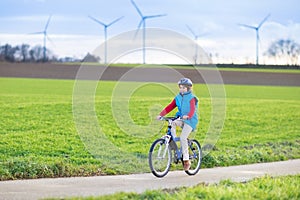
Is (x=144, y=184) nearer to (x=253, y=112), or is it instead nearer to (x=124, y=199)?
(x=124, y=199)

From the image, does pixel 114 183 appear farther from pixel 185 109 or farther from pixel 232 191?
pixel 232 191

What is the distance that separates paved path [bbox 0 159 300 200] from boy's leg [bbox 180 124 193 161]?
40 cm

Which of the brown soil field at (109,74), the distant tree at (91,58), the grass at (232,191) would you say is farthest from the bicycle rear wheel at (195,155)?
the brown soil field at (109,74)

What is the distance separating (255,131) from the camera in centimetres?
1980

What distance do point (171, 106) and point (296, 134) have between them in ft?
30.7

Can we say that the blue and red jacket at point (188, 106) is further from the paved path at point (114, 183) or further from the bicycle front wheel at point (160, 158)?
the paved path at point (114, 183)

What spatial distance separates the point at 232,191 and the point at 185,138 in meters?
2.02

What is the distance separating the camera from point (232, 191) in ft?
30.5

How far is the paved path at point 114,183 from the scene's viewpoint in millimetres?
9398

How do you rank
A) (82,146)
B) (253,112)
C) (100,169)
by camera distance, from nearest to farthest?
(100,169) → (82,146) → (253,112)

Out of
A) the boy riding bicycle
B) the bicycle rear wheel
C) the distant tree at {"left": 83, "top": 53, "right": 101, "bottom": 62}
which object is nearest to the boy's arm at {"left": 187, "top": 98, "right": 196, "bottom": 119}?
the boy riding bicycle

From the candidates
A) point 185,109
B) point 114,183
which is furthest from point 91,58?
point 114,183

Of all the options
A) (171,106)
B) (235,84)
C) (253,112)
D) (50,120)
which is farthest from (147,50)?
(235,84)

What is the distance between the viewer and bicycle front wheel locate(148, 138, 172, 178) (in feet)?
35.8
